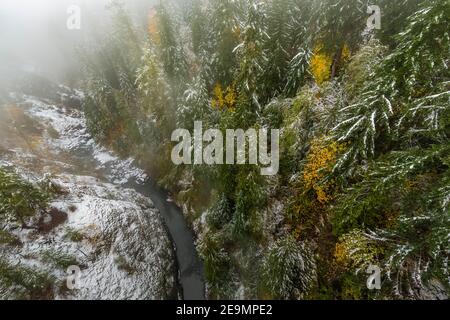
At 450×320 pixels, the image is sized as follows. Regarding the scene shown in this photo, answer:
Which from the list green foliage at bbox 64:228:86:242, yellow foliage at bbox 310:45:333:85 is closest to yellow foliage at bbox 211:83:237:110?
yellow foliage at bbox 310:45:333:85

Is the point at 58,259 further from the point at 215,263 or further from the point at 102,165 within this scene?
the point at 102,165

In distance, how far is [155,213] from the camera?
32.1m

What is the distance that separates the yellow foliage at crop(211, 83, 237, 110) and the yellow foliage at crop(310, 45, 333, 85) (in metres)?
8.04

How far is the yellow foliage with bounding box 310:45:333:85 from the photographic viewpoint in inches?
893

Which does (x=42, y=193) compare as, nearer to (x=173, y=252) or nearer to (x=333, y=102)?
(x=173, y=252)

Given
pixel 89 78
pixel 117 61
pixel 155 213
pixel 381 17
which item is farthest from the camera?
pixel 89 78

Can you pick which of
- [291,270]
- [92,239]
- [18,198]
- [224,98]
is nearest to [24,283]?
[92,239]

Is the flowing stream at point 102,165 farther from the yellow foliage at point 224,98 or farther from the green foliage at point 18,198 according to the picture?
the yellow foliage at point 224,98

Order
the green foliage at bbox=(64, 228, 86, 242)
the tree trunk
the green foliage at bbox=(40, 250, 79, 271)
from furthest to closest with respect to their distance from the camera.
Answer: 1. the green foliage at bbox=(64, 228, 86, 242)
2. the green foliage at bbox=(40, 250, 79, 271)
3. the tree trunk

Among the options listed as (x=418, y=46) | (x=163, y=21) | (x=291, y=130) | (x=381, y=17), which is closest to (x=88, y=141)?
(x=163, y=21)

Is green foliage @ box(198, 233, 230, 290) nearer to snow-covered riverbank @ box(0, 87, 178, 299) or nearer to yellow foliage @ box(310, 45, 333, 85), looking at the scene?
snow-covered riverbank @ box(0, 87, 178, 299)

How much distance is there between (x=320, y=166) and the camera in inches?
679
